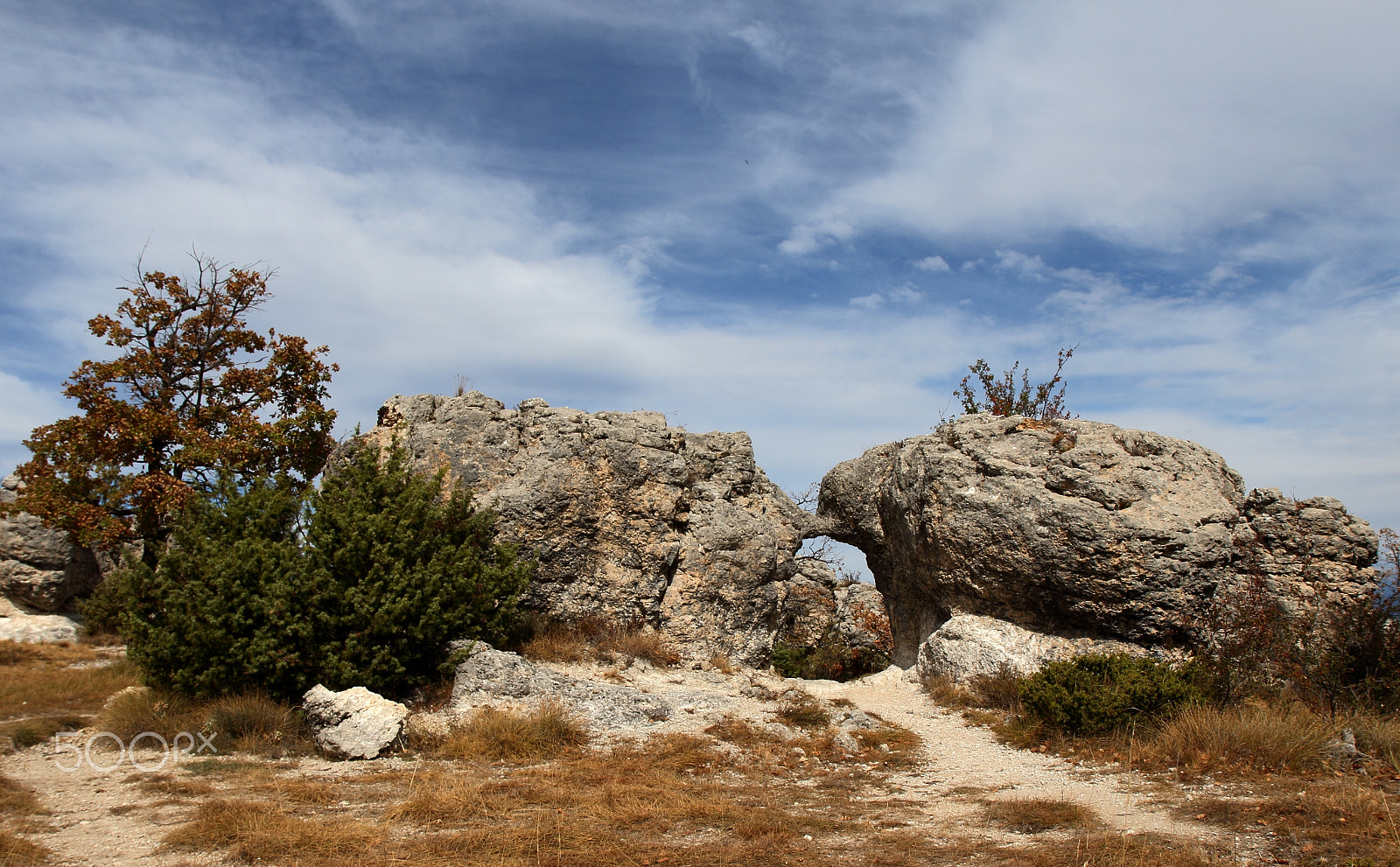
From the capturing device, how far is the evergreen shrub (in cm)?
1002

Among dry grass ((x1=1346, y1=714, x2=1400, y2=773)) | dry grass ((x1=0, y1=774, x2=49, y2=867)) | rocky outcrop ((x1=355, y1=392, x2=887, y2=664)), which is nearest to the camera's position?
dry grass ((x1=0, y1=774, x2=49, y2=867))

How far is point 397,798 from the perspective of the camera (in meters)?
7.38

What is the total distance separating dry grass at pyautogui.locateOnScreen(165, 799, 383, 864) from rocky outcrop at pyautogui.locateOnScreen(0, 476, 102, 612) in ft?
55.5

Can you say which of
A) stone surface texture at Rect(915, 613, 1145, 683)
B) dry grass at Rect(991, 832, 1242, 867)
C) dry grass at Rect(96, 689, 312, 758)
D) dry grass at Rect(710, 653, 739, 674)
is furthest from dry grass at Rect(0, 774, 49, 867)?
stone surface texture at Rect(915, 613, 1145, 683)

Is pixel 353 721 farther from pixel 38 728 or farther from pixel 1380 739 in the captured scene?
pixel 1380 739

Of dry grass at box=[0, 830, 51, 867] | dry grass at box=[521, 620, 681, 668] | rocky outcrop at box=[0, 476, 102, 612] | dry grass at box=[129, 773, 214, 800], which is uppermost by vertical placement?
rocky outcrop at box=[0, 476, 102, 612]

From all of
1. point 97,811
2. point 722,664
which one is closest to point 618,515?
point 722,664

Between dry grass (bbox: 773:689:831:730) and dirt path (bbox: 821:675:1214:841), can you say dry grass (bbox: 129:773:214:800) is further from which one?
dirt path (bbox: 821:675:1214:841)

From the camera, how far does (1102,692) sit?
9430 millimetres

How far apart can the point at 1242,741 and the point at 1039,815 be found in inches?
123

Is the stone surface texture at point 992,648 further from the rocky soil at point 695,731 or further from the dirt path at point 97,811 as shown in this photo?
the dirt path at point 97,811

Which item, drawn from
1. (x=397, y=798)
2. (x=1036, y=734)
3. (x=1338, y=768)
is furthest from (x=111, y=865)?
(x=1338, y=768)

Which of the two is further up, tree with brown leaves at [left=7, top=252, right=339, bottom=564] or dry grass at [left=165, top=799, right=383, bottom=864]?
tree with brown leaves at [left=7, top=252, right=339, bottom=564]

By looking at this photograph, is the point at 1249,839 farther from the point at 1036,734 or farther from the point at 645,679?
the point at 645,679
